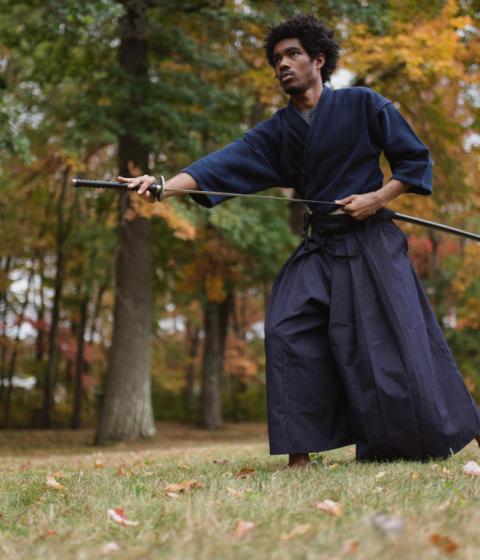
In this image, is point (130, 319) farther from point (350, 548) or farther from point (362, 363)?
point (350, 548)

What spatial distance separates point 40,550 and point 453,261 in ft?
45.4

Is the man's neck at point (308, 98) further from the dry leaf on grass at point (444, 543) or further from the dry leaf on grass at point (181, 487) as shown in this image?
the dry leaf on grass at point (444, 543)

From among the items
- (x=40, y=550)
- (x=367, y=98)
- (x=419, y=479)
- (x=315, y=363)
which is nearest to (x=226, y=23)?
(x=367, y=98)

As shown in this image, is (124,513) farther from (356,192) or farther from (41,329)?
(41,329)

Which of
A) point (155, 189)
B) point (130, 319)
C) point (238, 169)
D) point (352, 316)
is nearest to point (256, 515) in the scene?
point (352, 316)

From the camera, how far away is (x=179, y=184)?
3.89 meters

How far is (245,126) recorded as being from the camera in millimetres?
14234

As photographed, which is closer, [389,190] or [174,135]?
[389,190]

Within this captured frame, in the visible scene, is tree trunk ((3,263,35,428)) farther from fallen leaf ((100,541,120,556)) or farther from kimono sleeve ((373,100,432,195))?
fallen leaf ((100,541,120,556))

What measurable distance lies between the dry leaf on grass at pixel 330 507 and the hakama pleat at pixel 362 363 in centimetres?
118

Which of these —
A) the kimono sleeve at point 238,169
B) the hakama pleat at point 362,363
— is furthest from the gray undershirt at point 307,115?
the hakama pleat at point 362,363

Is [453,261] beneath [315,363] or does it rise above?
above

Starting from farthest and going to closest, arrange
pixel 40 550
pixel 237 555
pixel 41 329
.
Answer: pixel 41 329, pixel 40 550, pixel 237 555

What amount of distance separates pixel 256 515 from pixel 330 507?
252 millimetres
